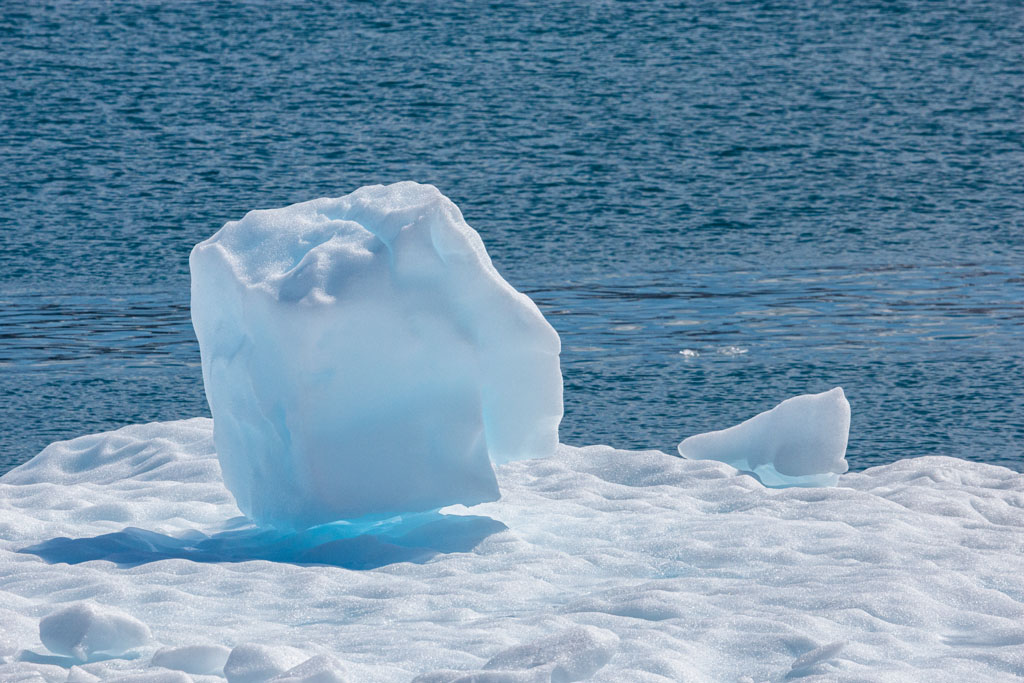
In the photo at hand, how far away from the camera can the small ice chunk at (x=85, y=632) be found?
4969 mm

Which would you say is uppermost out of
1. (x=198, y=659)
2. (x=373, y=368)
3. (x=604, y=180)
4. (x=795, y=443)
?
(x=373, y=368)

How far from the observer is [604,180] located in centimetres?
2253

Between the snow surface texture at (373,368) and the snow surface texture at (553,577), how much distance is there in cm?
30

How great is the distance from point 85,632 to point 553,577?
7.03 ft

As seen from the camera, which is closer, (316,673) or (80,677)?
(316,673)

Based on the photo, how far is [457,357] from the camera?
6742 mm

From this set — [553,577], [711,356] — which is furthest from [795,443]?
[711,356]

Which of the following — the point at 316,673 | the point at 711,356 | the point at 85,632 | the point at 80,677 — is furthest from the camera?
the point at 711,356

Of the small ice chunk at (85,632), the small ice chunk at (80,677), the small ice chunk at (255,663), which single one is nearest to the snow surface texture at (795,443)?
the small ice chunk at (255,663)

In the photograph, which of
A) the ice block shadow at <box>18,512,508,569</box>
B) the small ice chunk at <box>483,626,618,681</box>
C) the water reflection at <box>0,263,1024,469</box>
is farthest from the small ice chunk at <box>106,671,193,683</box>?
the water reflection at <box>0,263,1024,469</box>

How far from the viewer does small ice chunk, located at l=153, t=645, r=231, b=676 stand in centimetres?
479

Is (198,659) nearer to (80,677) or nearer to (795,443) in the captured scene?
(80,677)

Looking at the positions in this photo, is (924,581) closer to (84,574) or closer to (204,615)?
(204,615)

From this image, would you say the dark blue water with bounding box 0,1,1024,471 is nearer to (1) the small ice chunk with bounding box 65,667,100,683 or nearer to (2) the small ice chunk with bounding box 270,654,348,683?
(1) the small ice chunk with bounding box 65,667,100,683
